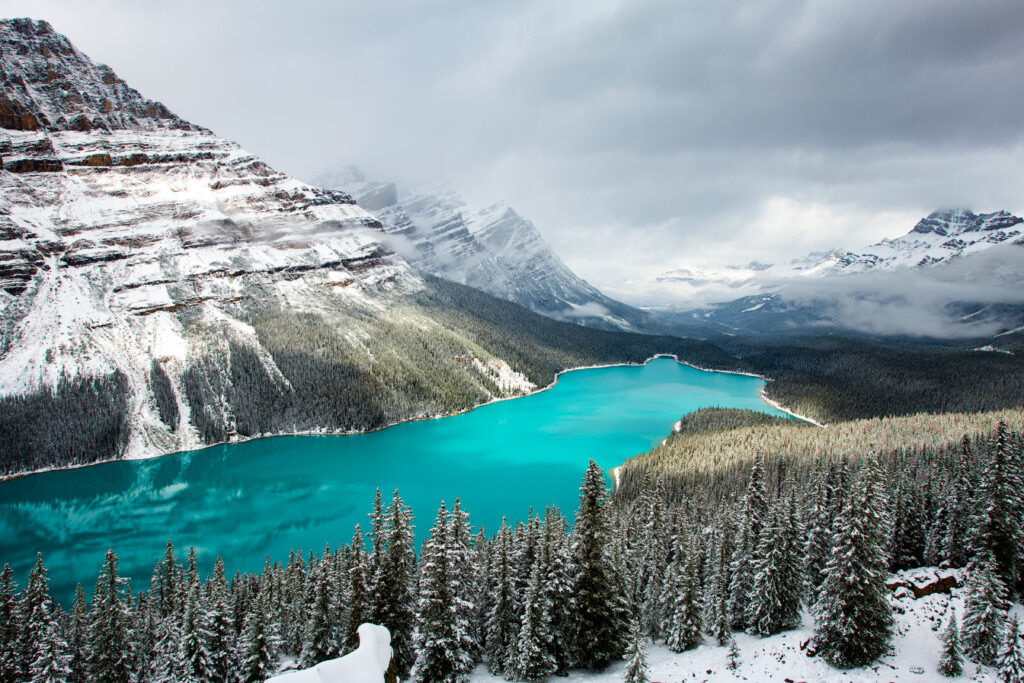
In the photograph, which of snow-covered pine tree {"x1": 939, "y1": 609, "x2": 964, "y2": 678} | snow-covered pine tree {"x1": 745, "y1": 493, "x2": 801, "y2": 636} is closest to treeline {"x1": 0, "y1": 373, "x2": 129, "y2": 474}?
snow-covered pine tree {"x1": 745, "y1": 493, "x2": 801, "y2": 636}

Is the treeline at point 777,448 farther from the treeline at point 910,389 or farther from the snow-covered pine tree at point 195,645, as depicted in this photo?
the snow-covered pine tree at point 195,645

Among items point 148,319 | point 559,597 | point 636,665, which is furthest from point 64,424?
point 636,665

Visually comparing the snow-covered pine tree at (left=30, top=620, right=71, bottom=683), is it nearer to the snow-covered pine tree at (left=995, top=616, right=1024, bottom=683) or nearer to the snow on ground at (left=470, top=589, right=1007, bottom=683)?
the snow on ground at (left=470, top=589, right=1007, bottom=683)

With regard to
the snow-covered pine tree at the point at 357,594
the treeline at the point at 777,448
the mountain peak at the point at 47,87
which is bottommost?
the treeline at the point at 777,448

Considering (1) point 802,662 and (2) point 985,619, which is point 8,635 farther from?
(2) point 985,619

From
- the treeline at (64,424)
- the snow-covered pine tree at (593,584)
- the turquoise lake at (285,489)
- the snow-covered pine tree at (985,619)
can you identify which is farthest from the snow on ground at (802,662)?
the treeline at (64,424)

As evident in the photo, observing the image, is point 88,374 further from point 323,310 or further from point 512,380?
point 512,380
